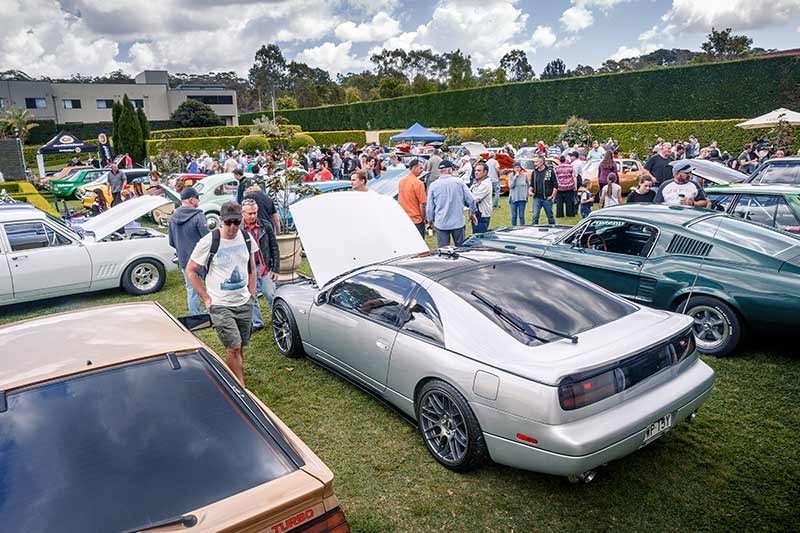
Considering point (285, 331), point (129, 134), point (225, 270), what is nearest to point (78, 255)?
point (285, 331)

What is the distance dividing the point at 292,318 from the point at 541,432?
10.5ft

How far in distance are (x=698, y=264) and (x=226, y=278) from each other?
458 centimetres

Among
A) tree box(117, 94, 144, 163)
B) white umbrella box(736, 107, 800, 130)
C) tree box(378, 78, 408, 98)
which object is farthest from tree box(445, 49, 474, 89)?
white umbrella box(736, 107, 800, 130)

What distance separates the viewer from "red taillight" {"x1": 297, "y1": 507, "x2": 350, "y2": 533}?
6.79ft

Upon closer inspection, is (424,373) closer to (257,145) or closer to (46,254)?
(46,254)

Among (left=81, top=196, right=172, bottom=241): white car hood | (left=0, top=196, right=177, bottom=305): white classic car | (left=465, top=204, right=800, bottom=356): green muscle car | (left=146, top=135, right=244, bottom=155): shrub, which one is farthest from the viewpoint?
(left=146, top=135, right=244, bottom=155): shrub

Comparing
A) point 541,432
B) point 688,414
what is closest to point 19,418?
point 541,432

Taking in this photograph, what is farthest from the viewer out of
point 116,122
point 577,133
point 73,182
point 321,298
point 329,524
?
point 116,122

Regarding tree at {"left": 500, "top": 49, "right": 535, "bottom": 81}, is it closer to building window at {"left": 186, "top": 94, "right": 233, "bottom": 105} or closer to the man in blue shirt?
building window at {"left": 186, "top": 94, "right": 233, "bottom": 105}

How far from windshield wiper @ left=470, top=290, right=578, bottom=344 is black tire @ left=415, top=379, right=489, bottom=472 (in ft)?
2.01

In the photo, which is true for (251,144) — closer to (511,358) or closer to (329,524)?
(511,358)

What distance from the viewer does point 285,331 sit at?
5.84m

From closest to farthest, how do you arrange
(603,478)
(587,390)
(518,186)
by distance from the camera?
(587,390) < (603,478) < (518,186)

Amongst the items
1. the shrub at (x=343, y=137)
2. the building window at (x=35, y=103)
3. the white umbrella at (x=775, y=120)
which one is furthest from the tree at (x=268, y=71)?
the white umbrella at (x=775, y=120)
